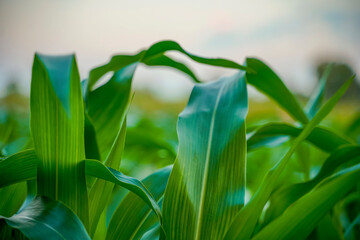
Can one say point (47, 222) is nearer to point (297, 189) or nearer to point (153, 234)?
point (153, 234)

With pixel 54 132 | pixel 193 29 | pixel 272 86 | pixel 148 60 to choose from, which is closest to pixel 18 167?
pixel 54 132

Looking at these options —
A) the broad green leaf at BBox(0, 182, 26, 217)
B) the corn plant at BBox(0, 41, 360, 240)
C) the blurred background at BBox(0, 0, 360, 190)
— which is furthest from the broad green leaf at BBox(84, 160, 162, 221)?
the blurred background at BBox(0, 0, 360, 190)

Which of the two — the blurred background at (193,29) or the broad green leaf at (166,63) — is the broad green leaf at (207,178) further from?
the blurred background at (193,29)

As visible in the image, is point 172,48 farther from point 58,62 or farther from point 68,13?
point 68,13

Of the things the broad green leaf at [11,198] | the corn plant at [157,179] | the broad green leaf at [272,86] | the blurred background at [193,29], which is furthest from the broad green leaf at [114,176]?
the blurred background at [193,29]

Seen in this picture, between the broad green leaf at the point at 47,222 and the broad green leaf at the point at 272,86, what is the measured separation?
270 millimetres

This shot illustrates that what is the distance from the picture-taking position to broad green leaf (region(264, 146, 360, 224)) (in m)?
0.36

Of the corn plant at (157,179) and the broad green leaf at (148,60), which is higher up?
the broad green leaf at (148,60)

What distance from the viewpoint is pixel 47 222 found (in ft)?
0.70

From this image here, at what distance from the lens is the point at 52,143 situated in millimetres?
230

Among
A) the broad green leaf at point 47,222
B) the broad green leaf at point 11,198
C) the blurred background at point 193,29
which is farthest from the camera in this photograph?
the blurred background at point 193,29

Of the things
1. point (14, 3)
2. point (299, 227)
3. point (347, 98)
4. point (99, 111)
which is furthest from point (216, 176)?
point (14, 3)

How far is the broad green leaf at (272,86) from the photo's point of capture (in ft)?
1.30

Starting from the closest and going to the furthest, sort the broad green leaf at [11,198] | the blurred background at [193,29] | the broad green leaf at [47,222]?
the broad green leaf at [47,222] → the broad green leaf at [11,198] → the blurred background at [193,29]
